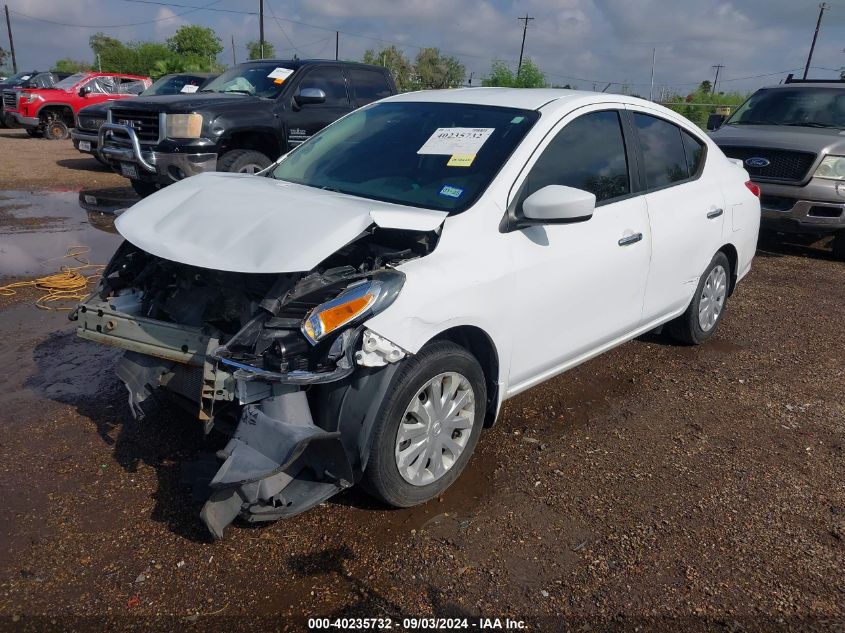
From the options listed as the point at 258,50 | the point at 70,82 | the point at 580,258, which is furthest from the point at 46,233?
the point at 258,50

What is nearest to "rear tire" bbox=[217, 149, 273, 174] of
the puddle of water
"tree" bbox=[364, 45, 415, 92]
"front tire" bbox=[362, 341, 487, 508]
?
the puddle of water

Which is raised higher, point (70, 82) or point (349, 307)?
point (349, 307)

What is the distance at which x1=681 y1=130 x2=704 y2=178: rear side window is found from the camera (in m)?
4.84

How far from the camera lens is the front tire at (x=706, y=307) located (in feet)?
16.7

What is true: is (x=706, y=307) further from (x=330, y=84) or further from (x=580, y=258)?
(x=330, y=84)

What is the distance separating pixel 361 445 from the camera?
2.78 meters

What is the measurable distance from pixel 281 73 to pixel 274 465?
8.09 m

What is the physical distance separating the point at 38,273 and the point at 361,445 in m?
5.12

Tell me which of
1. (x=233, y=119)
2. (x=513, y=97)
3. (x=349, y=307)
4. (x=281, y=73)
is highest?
(x=513, y=97)

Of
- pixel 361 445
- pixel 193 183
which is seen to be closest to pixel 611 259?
pixel 361 445

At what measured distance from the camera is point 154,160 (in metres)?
8.46

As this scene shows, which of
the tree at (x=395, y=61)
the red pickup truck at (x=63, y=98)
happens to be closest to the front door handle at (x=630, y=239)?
the red pickup truck at (x=63, y=98)

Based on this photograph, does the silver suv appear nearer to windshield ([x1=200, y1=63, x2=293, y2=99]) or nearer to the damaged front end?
windshield ([x1=200, y1=63, x2=293, y2=99])

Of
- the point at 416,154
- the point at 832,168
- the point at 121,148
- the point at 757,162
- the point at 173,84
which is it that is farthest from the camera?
Answer: the point at 173,84
